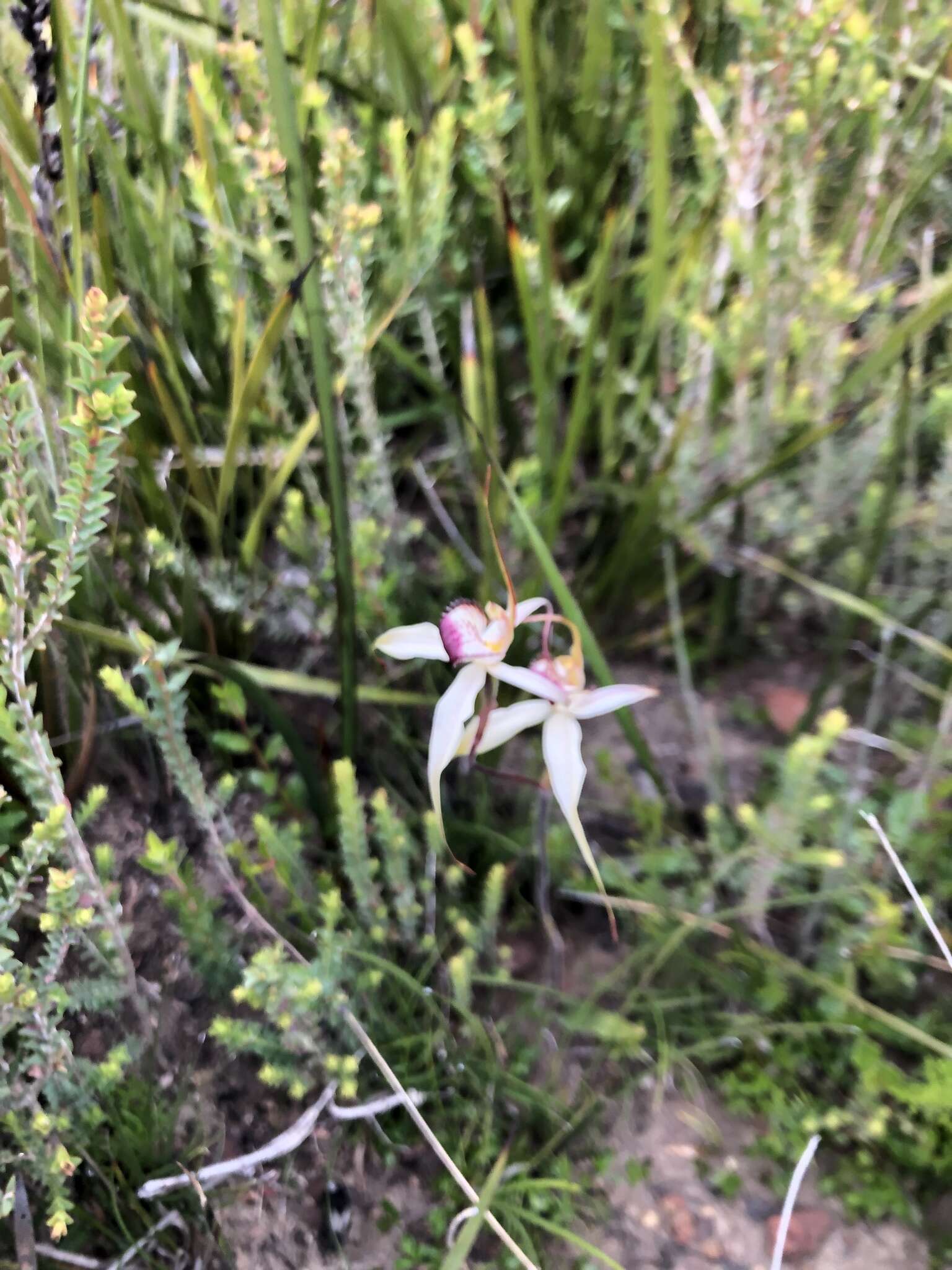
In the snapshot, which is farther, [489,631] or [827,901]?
[827,901]

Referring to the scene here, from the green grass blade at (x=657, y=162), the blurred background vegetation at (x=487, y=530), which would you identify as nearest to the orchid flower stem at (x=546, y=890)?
the blurred background vegetation at (x=487, y=530)

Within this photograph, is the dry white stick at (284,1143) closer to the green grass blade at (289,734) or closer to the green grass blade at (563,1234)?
the green grass blade at (563,1234)

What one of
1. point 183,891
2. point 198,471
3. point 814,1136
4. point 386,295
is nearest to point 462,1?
point 386,295

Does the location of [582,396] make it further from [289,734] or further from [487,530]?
[289,734]

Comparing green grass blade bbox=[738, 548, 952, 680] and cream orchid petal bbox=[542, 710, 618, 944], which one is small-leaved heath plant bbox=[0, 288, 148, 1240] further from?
green grass blade bbox=[738, 548, 952, 680]

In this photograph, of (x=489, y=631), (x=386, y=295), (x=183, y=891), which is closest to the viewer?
(x=489, y=631)

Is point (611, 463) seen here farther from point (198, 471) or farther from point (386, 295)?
point (198, 471)

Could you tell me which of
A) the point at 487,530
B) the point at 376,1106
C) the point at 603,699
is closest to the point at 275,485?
the point at 487,530
